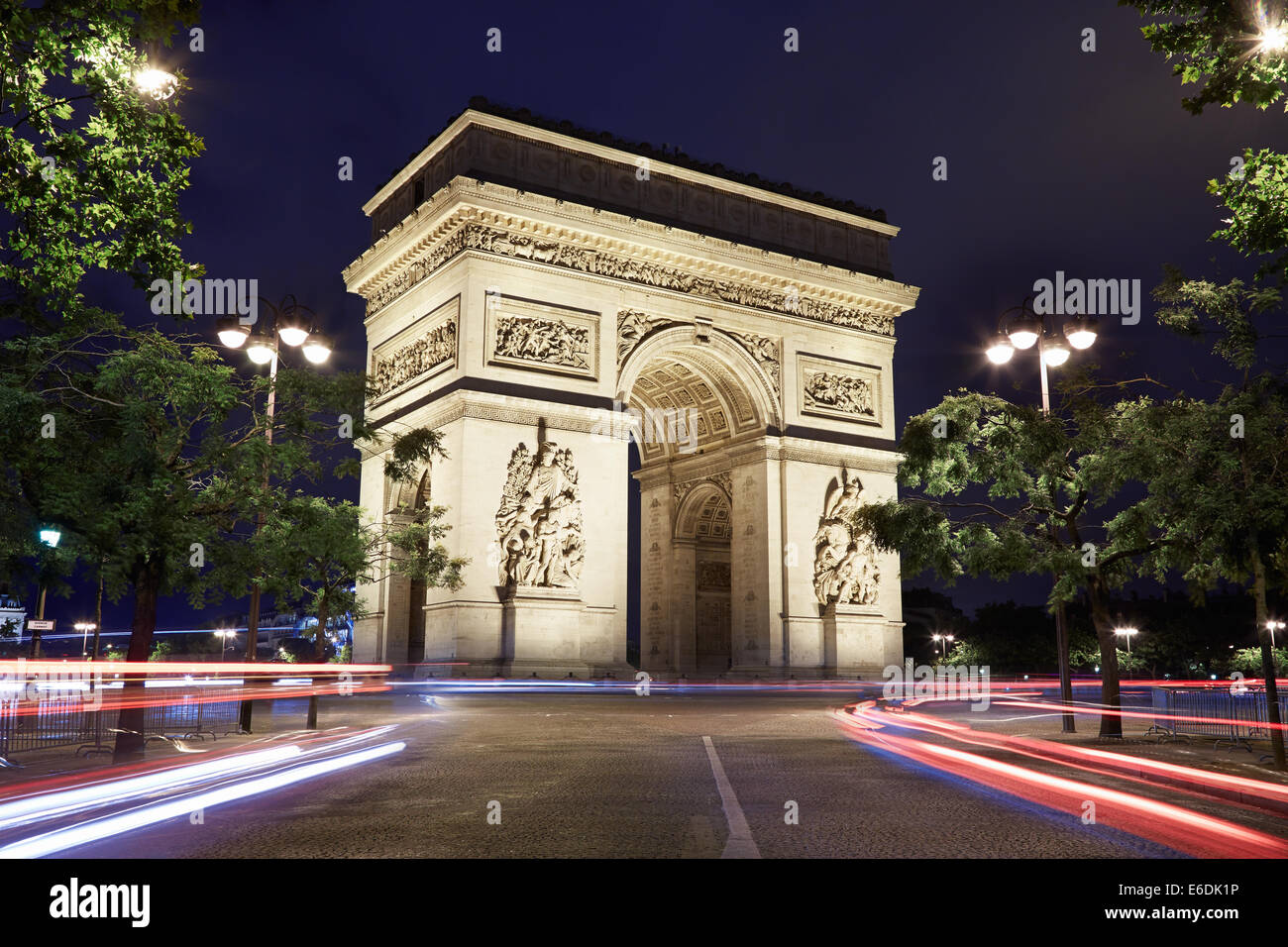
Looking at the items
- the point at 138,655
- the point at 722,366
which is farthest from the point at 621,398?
the point at 138,655

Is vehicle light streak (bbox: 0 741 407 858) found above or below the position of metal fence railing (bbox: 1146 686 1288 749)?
above

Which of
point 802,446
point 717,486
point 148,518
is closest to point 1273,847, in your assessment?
point 148,518

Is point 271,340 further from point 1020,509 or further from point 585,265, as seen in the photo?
point 585,265

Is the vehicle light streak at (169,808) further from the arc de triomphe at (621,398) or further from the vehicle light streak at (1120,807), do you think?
the arc de triomphe at (621,398)

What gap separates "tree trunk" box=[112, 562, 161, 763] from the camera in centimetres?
1418

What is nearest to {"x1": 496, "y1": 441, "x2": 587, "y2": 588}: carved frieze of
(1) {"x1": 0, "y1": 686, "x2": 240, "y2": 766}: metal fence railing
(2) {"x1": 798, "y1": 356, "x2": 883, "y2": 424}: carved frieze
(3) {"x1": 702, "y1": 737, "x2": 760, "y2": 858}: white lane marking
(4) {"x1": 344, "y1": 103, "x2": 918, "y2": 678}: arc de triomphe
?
(4) {"x1": 344, "y1": 103, "x2": 918, "y2": 678}: arc de triomphe

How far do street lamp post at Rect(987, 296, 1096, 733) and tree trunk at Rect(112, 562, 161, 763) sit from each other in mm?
12868

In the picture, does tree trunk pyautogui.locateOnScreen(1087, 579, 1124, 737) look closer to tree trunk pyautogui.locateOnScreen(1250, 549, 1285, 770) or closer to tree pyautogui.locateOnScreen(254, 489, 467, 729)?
tree trunk pyautogui.locateOnScreen(1250, 549, 1285, 770)

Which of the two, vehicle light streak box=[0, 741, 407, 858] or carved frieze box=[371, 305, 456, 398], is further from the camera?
carved frieze box=[371, 305, 456, 398]

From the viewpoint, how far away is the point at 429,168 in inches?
1453

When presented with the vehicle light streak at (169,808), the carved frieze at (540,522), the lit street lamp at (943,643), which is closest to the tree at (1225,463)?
the vehicle light streak at (169,808)

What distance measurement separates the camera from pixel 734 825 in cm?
809

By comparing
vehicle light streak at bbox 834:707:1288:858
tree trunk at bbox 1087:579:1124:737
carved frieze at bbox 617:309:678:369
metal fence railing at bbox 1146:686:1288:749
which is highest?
carved frieze at bbox 617:309:678:369

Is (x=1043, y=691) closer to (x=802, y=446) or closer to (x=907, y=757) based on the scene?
(x=802, y=446)
